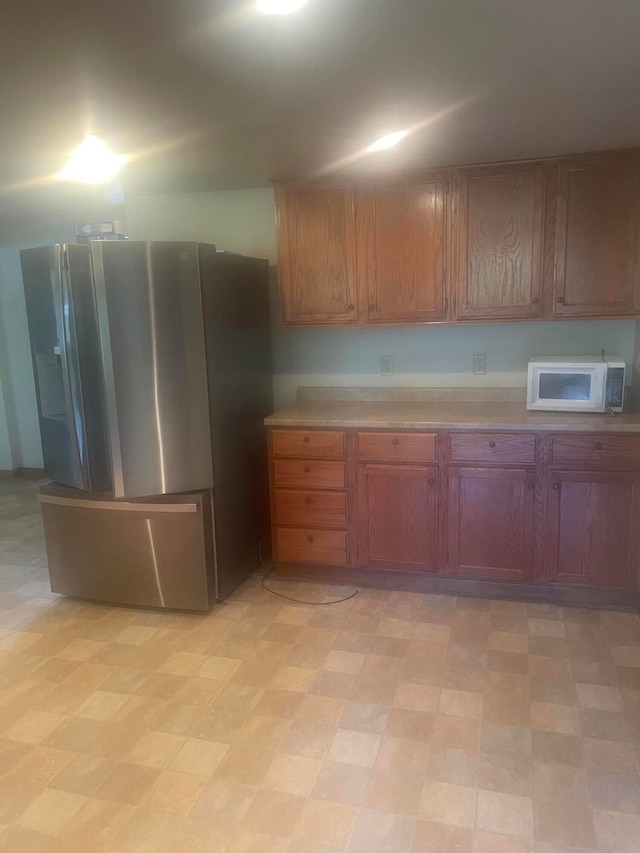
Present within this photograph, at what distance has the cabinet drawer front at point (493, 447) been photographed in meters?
2.96

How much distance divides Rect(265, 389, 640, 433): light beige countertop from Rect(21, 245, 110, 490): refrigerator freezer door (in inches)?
35.7

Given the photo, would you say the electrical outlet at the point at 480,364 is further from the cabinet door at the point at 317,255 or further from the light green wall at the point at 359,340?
the cabinet door at the point at 317,255

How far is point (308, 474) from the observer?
329 cm

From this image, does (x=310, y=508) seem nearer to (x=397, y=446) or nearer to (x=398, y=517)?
(x=398, y=517)

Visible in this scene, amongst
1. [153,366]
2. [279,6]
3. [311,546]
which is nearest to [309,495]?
[311,546]

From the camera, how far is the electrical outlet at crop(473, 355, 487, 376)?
350 centimetres

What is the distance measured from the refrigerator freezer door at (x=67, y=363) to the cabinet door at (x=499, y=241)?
6.12ft

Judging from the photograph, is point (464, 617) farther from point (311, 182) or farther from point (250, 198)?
point (250, 198)

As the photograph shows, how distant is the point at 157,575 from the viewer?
3100 mm

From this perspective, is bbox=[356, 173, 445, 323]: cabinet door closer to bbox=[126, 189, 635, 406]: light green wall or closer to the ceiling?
the ceiling

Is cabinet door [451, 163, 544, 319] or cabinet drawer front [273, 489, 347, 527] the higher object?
cabinet door [451, 163, 544, 319]

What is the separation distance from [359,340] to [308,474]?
3.06 feet

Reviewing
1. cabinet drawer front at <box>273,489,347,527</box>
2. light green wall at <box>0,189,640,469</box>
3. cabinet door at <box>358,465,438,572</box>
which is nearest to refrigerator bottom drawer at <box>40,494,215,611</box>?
cabinet drawer front at <box>273,489,347,527</box>

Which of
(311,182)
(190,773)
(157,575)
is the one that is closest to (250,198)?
(311,182)
